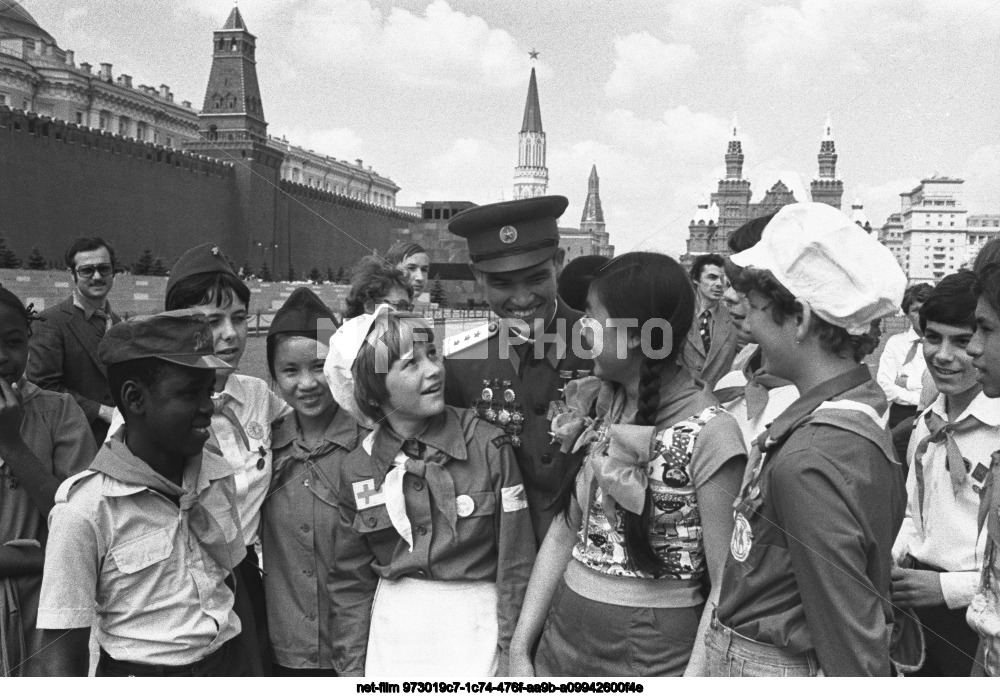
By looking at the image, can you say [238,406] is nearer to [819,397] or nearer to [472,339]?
[472,339]

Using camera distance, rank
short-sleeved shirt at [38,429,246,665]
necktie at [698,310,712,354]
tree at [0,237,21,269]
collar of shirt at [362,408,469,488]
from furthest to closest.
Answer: tree at [0,237,21,269] < necktie at [698,310,712,354] < collar of shirt at [362,408,469,488] < short-sleeved shirt at [38,429,246,665]

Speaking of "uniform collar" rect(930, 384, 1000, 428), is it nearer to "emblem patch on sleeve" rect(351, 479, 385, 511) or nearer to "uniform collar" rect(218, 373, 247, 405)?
"emblem patch on sleeve" rect(351, 479, 385, 511)

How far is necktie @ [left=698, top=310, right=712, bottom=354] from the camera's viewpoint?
9.37 feet

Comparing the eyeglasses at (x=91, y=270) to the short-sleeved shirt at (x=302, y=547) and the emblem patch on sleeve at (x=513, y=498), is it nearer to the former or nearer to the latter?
the short-sleeved shirt at (x=302, y=547)

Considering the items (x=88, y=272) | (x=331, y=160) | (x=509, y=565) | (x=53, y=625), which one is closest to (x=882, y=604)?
(x=509, y=565)

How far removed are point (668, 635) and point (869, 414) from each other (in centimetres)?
45

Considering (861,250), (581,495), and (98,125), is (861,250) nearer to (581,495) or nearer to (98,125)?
(581,495)

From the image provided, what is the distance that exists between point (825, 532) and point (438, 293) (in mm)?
5310

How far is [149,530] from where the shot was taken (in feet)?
4.20

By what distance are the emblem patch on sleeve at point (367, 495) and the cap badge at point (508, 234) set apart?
0.56 meters

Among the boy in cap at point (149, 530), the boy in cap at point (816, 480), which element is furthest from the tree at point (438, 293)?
the boy in cap at point (816, 480)

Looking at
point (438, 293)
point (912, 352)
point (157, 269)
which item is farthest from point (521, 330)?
point (157, 269)

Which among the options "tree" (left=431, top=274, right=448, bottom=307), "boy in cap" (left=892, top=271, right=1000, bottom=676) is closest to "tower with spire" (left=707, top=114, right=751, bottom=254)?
"boy in cap" (left=892, top=271, right=1000, bottom=676)

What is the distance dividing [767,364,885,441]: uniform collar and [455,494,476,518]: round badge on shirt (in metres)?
0.62
